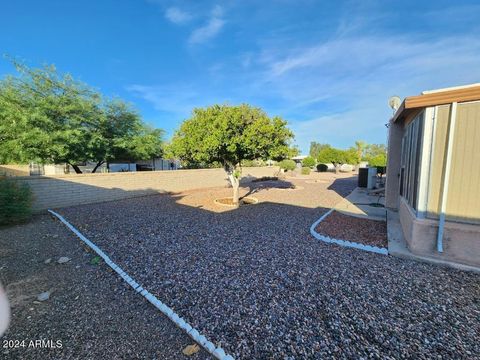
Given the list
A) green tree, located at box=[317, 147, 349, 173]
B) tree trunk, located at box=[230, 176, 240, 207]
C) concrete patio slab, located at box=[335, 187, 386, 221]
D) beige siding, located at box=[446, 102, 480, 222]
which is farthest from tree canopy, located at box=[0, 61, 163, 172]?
green tree, located at box=[317, 147, 349, 173]

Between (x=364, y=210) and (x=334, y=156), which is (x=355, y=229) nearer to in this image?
(x=364, y=210)

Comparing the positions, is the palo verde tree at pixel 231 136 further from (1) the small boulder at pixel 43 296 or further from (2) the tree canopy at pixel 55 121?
(2) the tree canopy at pixel 55 121

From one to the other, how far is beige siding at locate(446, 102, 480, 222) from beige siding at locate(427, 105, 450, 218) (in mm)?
129

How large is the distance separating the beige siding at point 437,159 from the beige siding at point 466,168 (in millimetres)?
129

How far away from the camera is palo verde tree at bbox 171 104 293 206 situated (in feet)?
23.5

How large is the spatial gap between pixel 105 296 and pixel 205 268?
1428 millimetres

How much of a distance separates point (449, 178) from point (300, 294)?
3.12 meters

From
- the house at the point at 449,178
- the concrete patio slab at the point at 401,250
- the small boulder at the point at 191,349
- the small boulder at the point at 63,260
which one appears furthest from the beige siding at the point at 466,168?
the small boulder at the point at 63,260

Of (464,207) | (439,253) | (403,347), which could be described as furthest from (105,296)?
(464,207)

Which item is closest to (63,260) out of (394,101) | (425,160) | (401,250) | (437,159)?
(401,250)

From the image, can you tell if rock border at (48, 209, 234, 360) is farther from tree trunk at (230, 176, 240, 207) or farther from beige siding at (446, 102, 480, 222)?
tree trunk at (230, 176, 240, 207)

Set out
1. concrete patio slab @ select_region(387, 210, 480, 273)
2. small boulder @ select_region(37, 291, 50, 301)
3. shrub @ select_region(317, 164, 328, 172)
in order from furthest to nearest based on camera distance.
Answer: shrub @ select_region(317, 164, 328, 172), concrete patio slab @ select_region(387, 210, 480, 273), small boulder @ select_region(37, 291, 50, 301)

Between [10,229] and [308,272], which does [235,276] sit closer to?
[308,272]

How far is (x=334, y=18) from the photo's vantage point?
8.42 metres
